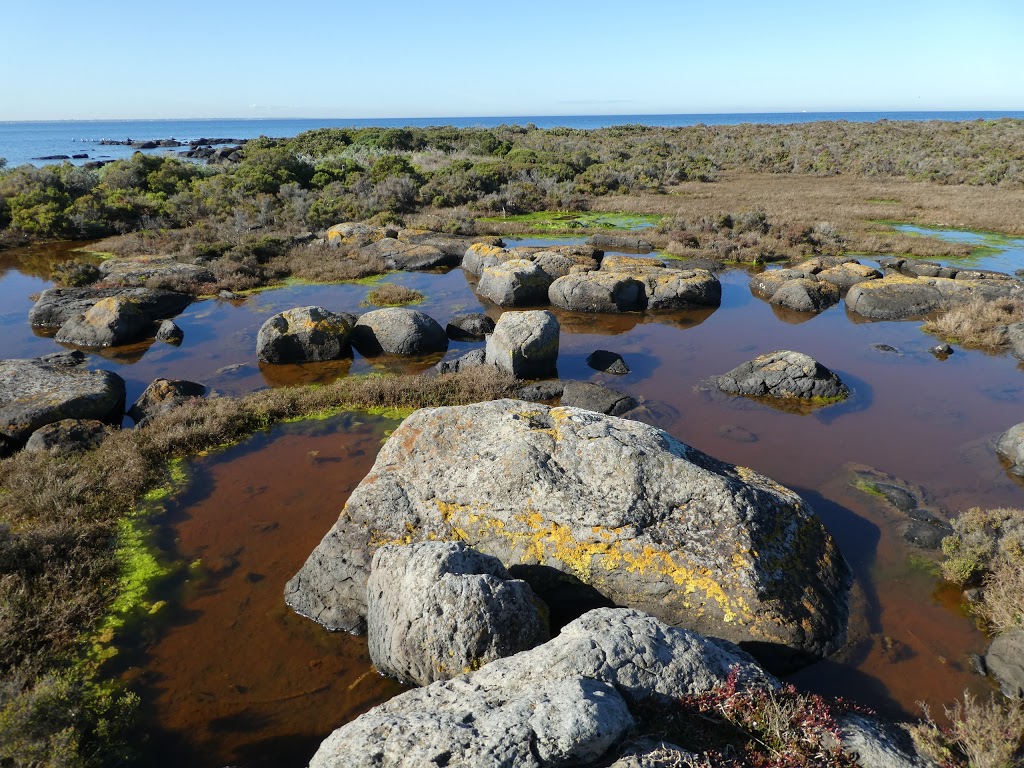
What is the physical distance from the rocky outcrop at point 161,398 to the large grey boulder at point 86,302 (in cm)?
746

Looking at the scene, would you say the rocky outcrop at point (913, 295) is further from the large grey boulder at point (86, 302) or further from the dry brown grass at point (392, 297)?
the large grey boulder at point (86, 302)

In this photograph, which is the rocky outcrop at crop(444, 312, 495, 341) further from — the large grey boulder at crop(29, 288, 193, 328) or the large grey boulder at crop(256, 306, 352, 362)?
the large grey boulder at crop(29, 288, 193, 328)

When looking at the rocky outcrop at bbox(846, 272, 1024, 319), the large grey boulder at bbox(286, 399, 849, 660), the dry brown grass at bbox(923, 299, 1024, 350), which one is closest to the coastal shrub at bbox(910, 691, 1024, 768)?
the large grey boulder at bbox(286, 399, 849, 660)

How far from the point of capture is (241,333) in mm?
19250

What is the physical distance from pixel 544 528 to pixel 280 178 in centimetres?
4306

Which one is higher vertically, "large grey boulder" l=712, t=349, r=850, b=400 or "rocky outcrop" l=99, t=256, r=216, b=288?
"rocky outcrop" l=99, t=256, r=216, b=288

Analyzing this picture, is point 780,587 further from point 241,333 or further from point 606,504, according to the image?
point 241,333

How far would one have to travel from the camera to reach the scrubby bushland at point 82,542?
5327mm

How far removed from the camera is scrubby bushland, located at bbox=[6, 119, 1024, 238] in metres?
35.7

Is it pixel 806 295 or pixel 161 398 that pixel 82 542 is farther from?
pixel 806 295

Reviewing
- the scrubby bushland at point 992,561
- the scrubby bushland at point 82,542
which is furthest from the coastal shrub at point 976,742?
the scrubby bushland at point 82,542

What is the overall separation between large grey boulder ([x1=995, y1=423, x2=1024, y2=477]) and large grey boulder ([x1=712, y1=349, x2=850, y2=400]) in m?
3.20

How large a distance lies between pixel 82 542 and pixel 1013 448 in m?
16.8

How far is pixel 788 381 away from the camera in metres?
14.1
